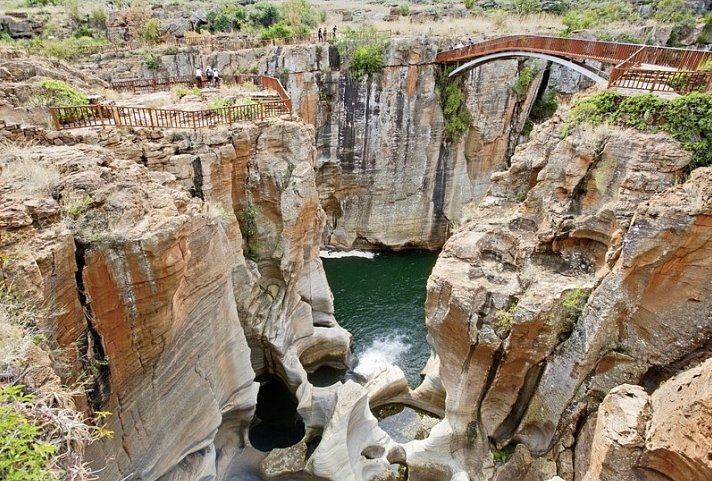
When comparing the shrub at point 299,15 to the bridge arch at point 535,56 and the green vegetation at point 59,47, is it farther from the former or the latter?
the green vegetation at point 59,47

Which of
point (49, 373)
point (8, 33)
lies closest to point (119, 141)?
point (49, 373)

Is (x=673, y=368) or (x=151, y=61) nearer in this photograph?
(x=673, y=368)

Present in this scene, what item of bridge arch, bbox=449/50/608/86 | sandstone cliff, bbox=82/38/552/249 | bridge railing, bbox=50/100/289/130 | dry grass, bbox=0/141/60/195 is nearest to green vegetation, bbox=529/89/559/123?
sandstone cliff, bbox=82/38/552/249

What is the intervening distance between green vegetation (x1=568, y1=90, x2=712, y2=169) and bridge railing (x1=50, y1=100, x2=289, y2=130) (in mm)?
9016

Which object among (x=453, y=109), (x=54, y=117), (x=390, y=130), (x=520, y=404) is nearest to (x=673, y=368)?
(x=520, y=404)

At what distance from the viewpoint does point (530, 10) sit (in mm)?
34719

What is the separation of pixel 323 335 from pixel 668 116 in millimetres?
12212

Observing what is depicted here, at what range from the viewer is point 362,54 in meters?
22.8

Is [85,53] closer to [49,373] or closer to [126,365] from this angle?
[126,365]

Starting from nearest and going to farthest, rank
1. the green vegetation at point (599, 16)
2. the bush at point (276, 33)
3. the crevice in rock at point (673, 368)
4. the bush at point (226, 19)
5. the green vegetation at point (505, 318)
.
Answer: the crevice in rock at point (673, 368) → the green vegetation at point (505, 318) → the bush at point (276, 33) → the green vegetation at point (599, 16) → the bush at point (226, 19)

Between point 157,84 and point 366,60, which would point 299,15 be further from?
point 157,84

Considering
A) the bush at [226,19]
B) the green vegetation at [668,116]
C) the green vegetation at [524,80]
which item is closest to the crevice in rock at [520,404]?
the green vegetation at [668,116]

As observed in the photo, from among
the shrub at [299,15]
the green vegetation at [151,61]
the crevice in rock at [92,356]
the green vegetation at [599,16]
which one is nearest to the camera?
the crevice in rock at [92,356]

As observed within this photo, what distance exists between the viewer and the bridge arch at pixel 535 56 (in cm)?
1412
